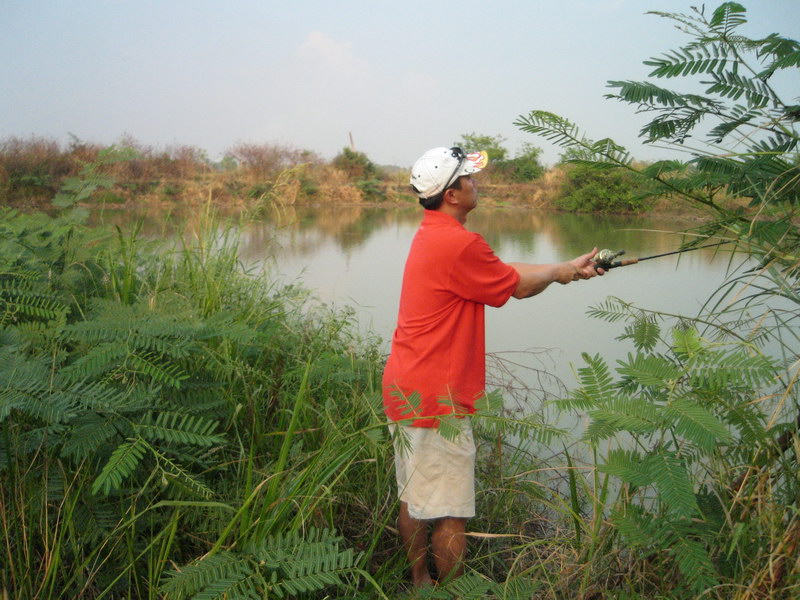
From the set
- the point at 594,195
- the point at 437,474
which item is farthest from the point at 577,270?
the point at 594,195

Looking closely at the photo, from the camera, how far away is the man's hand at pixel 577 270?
185 cm

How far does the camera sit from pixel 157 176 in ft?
30.6

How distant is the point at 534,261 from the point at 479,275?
9.21 ft

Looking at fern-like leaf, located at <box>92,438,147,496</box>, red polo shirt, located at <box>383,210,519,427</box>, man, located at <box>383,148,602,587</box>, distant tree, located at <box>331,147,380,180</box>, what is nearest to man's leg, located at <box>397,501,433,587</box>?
man, located at <box>383,148,602,587</box>

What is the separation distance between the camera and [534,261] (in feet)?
14.4

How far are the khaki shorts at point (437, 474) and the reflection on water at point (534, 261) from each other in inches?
33.5

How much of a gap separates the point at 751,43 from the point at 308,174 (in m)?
11.5

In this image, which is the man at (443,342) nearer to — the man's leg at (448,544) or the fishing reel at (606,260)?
the man's leg at (448,544)

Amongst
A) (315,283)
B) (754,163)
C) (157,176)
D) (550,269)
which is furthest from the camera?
(157,176)

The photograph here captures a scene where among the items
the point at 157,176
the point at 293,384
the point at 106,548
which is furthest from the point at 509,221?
the point at 106,548

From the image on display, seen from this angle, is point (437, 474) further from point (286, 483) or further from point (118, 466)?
point (118, 466)

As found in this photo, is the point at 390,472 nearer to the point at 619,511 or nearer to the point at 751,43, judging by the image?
the point at 619,511

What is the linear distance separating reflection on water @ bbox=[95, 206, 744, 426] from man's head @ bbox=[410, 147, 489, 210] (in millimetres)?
544

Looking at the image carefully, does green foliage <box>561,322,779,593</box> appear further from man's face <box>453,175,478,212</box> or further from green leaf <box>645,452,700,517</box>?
man's face <box>453,175,478,212</box>
